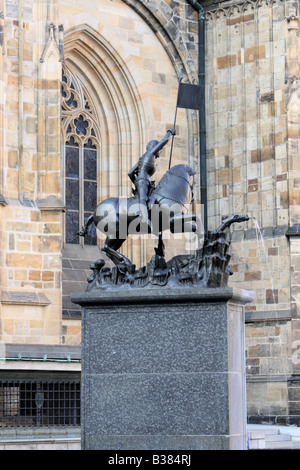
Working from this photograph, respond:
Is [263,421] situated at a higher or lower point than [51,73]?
lower

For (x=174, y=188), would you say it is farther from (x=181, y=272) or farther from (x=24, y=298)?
(x=24, y=298)

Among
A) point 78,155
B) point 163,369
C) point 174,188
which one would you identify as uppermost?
point 78,155

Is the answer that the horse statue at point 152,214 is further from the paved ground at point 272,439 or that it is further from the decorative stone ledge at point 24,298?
the decorative stone ledge at point 24,298

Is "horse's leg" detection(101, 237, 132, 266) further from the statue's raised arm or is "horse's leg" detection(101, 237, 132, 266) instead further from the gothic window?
the gothic window

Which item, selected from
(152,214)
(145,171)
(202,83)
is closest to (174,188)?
(152,214)

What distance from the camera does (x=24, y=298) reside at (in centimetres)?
1998

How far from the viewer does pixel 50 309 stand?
2020 centimetres

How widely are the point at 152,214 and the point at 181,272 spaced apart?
120cm

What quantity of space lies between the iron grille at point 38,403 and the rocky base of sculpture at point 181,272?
4.45 metres

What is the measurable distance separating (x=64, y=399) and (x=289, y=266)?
24.1ft

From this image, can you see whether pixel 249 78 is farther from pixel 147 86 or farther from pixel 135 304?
pixel 135 304

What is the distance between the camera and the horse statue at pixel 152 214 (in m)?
12.8

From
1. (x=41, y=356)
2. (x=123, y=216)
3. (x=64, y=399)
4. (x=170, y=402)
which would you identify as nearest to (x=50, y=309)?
(x=41, y=356)

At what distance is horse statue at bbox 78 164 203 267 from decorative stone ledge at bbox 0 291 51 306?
701cm
